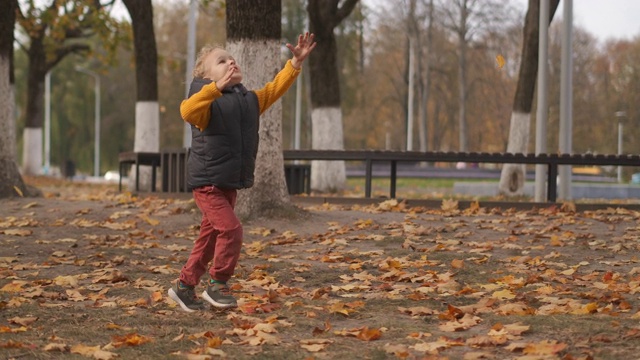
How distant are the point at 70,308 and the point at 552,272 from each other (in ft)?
13.0

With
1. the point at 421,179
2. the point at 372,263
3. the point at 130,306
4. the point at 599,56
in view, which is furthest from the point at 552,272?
the point at 599,56

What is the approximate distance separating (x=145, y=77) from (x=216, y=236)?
16.8 m

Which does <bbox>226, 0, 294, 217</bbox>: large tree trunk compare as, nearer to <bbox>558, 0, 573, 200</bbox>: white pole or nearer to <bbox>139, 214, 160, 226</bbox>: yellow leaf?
<bbox>139, 214, 160, 226</bbox>: yellow leaf

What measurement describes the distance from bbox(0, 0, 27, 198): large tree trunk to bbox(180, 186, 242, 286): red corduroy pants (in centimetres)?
877

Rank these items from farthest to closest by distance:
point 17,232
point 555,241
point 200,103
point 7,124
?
point 7,124
point 17,232
point 555,241
point 200,103

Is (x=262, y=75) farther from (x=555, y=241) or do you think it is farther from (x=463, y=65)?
(x=463, y=65)

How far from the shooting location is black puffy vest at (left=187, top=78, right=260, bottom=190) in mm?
6820

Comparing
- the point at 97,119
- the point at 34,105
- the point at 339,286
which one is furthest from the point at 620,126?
the point at 339,286

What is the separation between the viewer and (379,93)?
5953 cm

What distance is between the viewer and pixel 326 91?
2291 centimetres

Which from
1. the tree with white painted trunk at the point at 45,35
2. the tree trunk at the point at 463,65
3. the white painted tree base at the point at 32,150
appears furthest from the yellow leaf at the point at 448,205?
the tree trunk at the point at 463,65

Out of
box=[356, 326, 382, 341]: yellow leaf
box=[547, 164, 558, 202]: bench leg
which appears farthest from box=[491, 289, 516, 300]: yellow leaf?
box=[547, 164, 558, 202]: bench leg

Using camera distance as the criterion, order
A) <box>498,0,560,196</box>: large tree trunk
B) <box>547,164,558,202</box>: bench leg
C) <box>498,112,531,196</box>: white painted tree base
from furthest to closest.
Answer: <box>498,112,531,196</box>: white painted tree base, <box>498,0,560,196</box>: large tree trunk, <box>547,164,558,202</box>: bench leg

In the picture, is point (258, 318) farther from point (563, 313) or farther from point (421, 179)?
point (421, 179)
